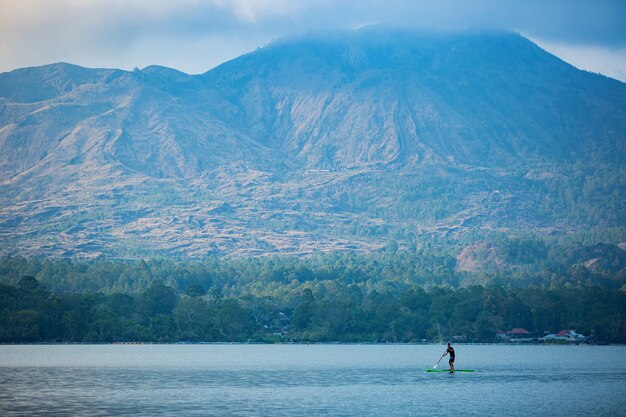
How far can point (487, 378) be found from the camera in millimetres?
99188

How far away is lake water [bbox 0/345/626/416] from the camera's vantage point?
230ft

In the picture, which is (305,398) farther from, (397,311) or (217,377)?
(397,311)

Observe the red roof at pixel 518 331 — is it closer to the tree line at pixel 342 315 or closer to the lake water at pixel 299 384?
the tree line at pixel 342 315

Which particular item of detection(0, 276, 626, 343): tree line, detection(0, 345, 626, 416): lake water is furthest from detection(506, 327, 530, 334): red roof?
detection(0, 345, 626, 416): lake water

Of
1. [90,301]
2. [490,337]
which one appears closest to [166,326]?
[90,301]

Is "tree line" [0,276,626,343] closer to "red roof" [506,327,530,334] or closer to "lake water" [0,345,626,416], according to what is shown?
"red roof" [506,327,530,334]

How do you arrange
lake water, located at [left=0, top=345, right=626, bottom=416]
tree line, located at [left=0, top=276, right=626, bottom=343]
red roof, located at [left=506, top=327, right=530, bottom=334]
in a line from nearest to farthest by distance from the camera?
lake water, located at [left=0, top=345, right=626, bottom=416] < tree line, located at [left=0, top=276, right=626, bottom=343] < red roof, located at [left=506, top=327, right=530, bottom=334]

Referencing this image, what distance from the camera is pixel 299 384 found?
9038 centimetres

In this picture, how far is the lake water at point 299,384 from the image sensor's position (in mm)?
70188

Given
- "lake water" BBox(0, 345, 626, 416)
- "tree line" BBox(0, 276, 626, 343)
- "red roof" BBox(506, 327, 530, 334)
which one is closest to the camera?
"lake water" BBox(0, 345, 626, 416)

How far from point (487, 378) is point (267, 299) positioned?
9964 cm

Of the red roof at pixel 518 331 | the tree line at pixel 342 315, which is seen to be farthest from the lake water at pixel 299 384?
the red roof at pixel 518 331

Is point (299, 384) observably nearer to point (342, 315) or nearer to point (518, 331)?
point (342, 315)

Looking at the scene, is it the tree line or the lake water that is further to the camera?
the tree line
